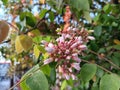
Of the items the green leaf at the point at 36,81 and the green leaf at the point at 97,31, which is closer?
the green leaf at the point at 36,81

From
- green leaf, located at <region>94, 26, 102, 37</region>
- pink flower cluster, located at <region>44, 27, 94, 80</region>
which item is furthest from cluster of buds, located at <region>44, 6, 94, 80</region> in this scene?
green leaf, located at <region>94, 26, 102, 37</region>

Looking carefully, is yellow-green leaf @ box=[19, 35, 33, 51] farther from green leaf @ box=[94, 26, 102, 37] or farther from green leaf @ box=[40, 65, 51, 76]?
green leaf @ box=[94, 26, 102, 37]

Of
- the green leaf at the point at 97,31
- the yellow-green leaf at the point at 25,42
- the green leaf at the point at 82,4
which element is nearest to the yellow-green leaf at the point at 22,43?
the yellow-green leaf at the point at 25,42

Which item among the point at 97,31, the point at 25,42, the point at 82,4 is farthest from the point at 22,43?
the point at 97,31

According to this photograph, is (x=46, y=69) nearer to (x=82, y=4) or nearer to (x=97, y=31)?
(x=82, y=4)

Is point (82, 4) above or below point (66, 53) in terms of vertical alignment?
above

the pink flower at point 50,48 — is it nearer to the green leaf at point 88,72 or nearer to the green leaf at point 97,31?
the green leaf at point 88,72
